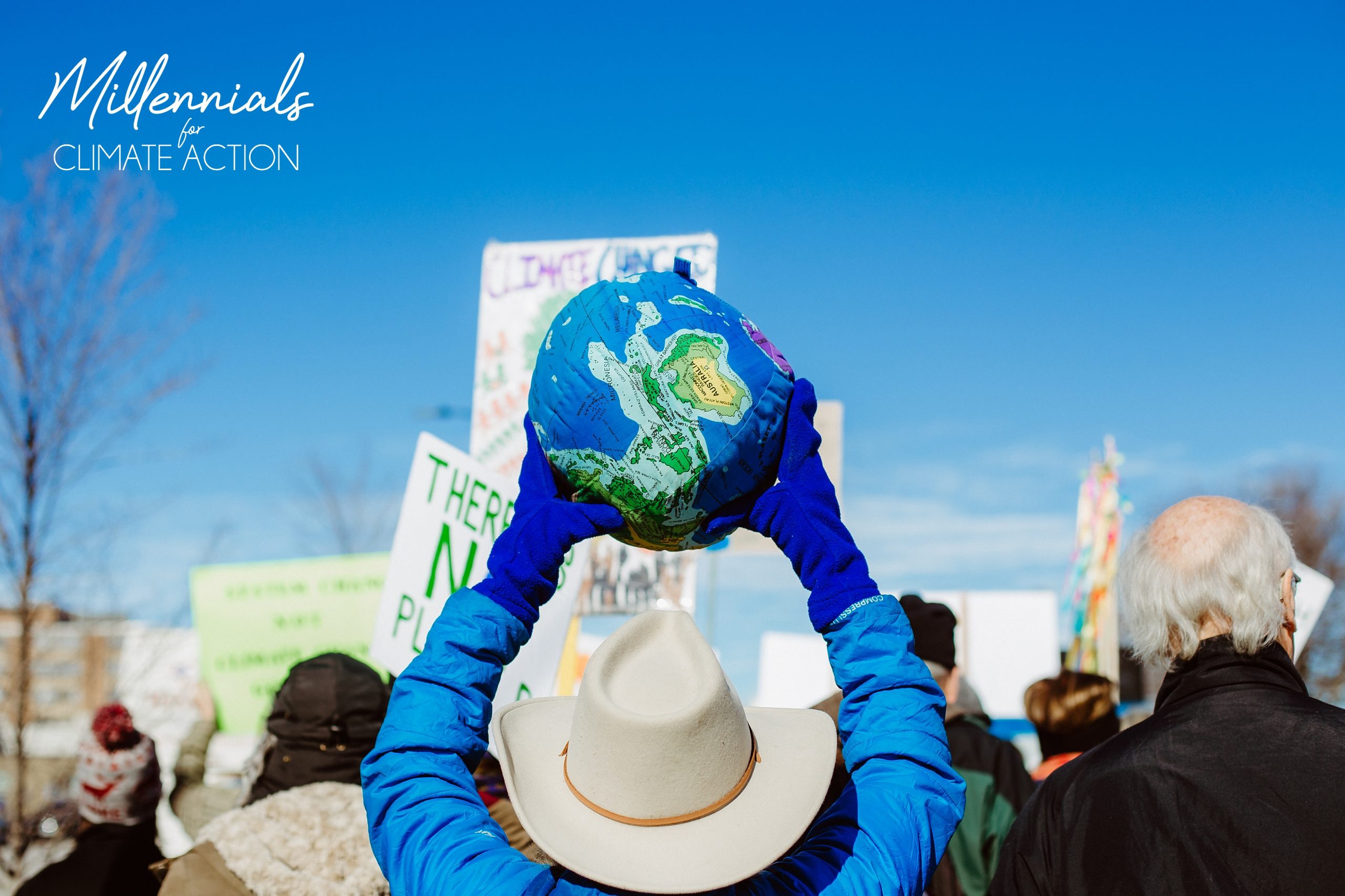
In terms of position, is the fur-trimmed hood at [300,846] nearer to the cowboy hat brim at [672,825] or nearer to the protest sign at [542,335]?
the cowboy hat brim at [672,825]

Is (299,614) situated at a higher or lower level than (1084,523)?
lower

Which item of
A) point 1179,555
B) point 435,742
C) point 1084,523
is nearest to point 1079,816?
point 1179,555

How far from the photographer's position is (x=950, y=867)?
3.23 m

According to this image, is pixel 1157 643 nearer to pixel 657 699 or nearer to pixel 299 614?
pixel 657 699

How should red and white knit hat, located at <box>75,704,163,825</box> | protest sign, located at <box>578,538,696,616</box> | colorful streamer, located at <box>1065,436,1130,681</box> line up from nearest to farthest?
red and white knit hat, located at <box>75,704,163,825</box>, protest sign, located at <box>578,538,696,616</box>, colorful streamer, located at <box>1065,436,1130,681</box>

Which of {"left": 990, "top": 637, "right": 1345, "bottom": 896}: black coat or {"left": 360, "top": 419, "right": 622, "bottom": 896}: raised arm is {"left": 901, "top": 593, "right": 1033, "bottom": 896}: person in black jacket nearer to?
{"left": 990, "top": 637, "right": 1345, "bottom": 896}: black coat

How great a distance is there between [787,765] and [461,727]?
0.44 meters

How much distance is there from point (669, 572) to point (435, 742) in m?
4.03

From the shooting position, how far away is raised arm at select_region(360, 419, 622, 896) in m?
1.41

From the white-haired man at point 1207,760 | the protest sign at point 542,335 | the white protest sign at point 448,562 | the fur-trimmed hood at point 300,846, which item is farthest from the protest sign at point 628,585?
the white-haired man at point 1207,760

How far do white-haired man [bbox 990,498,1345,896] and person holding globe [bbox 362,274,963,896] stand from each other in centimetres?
64

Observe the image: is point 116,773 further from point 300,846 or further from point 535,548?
point 535,548

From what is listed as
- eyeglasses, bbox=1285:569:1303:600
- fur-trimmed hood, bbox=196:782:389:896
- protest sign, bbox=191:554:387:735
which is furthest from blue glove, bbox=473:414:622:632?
protest sign, bbox=191:554:387:735

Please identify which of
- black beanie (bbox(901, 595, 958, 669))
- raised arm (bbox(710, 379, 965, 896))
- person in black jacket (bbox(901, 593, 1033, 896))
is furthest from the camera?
black beanie (bbox(901, 595, 958, 669))
